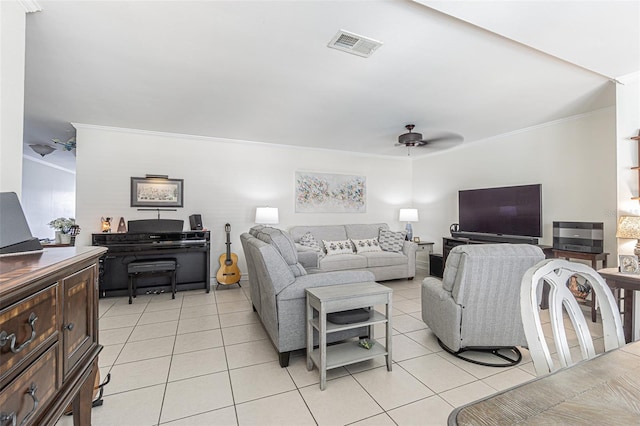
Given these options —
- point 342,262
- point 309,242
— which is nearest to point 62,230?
point 309,242

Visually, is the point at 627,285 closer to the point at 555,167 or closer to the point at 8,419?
the point at 555,167

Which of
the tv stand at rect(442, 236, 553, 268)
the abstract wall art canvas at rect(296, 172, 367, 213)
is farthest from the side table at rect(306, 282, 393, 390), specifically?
the abstract wall art canvas at rect(296, 172, 367, 213)

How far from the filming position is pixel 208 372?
2203mm

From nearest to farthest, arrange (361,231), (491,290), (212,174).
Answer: (491,290) < (212,174) < (361,231)

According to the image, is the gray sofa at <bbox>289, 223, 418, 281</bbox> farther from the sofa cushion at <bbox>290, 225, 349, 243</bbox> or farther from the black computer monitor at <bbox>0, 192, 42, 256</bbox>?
the black computer monitor at <bbox>0, 192, 42, 256</bbox>

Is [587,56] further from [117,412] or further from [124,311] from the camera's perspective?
[124,311]

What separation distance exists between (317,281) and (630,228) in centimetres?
279

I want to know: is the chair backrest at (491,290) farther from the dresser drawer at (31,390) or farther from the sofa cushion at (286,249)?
the dresser drawer at (31,390)

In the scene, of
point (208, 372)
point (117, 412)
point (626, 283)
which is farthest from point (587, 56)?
point (117, 412)

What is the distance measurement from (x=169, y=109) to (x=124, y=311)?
2.60m

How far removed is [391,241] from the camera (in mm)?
5246

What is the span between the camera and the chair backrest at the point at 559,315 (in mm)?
926

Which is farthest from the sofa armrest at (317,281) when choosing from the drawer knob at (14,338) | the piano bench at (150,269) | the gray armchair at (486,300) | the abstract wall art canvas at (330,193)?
the abstract wall art canvas at (330,193)

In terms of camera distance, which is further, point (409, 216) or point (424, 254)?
point (424, 254)
